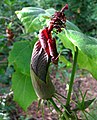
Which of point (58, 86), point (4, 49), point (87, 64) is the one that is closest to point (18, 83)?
point (87, 64)

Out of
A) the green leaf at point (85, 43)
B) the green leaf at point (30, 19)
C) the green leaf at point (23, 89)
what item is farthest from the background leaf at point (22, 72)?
the green leaf at point (85, 43)

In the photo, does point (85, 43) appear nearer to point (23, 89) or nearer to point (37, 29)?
point (37, 29)

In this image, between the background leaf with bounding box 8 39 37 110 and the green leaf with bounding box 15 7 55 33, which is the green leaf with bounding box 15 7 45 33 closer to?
the green leaf with bounding box 15 7 55 33

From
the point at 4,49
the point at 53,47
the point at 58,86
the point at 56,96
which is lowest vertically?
the point at 58,86

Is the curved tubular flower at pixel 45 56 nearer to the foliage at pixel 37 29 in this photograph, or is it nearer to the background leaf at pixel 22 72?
the foliage at pixel 37 29

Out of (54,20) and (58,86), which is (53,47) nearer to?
(54,20)

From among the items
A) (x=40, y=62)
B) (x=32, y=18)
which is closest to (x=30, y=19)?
(x=32, y=18)
